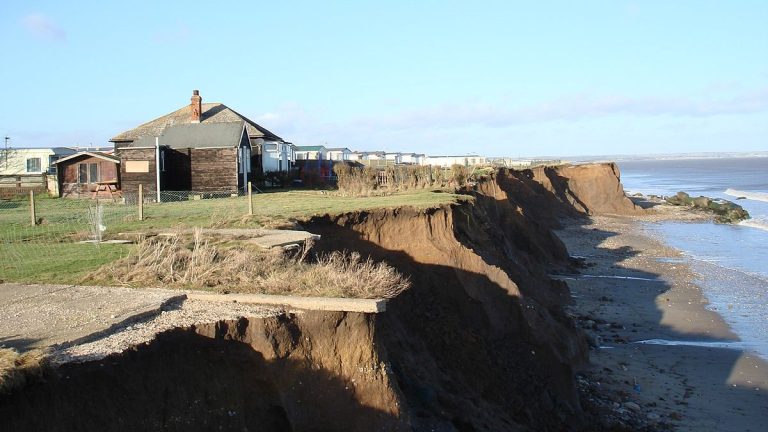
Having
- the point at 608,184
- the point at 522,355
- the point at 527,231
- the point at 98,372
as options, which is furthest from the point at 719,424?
the point at 608,184

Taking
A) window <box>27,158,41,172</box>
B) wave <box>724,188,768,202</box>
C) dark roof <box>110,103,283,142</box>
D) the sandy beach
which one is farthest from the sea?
window <box>27,158,41,172</box>

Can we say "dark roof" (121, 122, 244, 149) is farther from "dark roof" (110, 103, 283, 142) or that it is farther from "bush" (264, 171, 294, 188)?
"dark roof" (110, 103, 283, 142)

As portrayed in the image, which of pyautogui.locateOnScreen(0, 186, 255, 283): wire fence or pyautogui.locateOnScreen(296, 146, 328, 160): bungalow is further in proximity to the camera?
pyautogui.locateOnScreen(296, 146, 328, 160): bungalow

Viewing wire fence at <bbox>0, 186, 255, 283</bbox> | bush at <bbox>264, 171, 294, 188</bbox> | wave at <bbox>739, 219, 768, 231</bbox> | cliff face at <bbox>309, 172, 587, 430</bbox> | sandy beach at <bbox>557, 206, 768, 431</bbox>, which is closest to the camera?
cliff face at <bbox>309, 172, 587, 430</bbox>

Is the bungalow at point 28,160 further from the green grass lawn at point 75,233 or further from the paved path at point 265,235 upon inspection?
the paved path at point 265,235

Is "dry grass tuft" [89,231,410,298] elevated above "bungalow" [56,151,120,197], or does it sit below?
below

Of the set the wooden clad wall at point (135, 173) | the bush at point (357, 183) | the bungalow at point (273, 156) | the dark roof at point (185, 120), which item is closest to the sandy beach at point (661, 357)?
the bush at point (357, 183)

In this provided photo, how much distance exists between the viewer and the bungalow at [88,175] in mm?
36375

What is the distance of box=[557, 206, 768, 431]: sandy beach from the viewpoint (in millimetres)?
14086

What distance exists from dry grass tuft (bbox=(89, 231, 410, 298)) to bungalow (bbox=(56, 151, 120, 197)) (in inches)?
1033

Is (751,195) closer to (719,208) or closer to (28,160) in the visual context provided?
(719,208)

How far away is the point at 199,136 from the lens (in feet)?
125

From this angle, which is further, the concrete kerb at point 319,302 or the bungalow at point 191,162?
the bungalow at point 191,162

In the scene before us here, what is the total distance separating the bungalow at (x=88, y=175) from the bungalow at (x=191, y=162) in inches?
43.8
